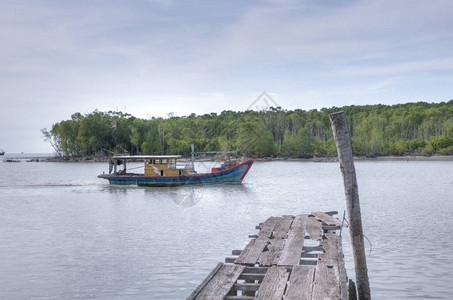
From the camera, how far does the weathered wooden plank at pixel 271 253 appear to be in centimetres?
993

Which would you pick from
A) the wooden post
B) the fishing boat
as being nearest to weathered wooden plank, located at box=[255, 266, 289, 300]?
the wooden post

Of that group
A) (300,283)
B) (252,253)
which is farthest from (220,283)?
(252,253)

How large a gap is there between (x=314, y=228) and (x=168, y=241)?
6.45m

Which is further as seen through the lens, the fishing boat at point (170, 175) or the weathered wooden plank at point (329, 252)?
the fishing boat at point (170, 175)

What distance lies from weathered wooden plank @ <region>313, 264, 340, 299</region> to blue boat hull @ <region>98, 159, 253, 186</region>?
35717 millimetres

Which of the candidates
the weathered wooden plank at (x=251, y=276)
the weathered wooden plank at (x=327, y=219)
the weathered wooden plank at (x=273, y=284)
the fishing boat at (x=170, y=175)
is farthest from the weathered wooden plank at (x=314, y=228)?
the fishing boat at (x=170, y=175)

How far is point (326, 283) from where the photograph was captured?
336 inches

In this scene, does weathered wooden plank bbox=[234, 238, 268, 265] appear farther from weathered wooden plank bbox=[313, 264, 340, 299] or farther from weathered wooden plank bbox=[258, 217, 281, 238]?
weathered wooden plank bbox=[313, 264, 340, 299]

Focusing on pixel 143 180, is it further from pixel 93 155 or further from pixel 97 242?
pixel 93 155

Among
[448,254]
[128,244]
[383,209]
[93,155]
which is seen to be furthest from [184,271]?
[93,155]

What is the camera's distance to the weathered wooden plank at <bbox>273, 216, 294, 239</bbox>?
13.0 metres

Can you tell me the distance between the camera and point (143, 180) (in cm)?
4594

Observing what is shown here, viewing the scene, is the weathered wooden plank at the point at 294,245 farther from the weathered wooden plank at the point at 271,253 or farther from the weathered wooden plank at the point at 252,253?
the weathered wooden plank at the point at 252,253

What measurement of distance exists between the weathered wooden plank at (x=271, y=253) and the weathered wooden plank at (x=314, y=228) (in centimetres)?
135
